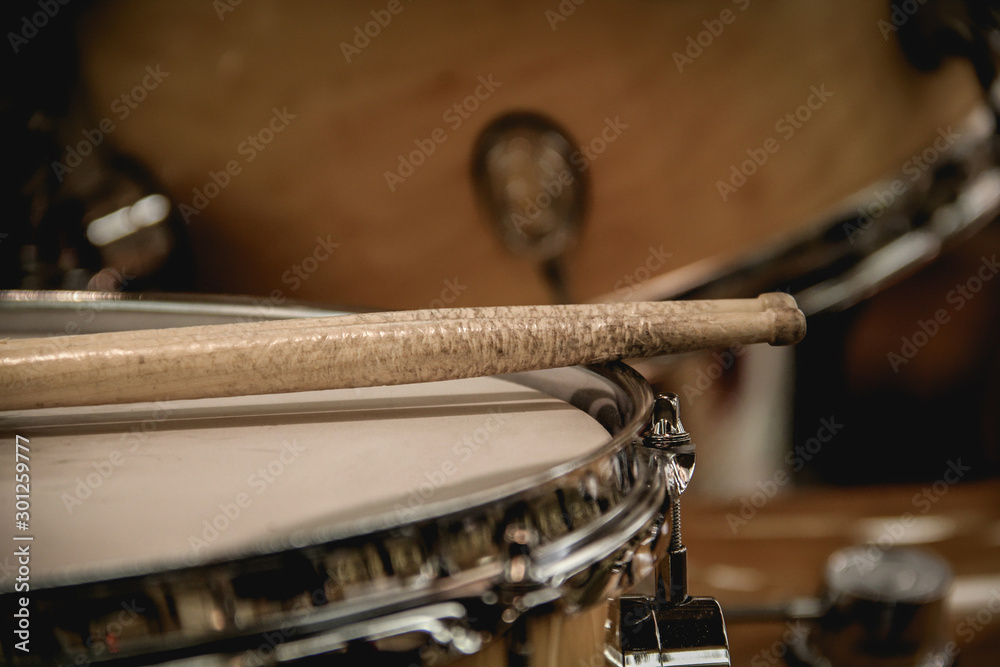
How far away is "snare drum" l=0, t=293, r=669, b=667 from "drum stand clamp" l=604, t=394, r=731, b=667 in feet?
Answer: 0.06

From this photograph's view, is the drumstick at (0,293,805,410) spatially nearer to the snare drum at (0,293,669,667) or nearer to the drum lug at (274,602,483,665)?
the snare drum at (0,293,669,667)

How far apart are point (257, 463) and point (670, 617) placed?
0.25 meters

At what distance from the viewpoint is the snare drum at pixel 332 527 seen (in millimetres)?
243

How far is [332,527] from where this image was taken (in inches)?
10.0

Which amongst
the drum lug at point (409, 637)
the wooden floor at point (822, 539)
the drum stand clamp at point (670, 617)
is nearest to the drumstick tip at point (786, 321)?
the drum stand clamp at point (670, 617)

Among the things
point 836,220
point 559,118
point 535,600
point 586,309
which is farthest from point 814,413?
point 535,600

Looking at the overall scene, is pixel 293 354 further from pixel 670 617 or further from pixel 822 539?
pixel 822 539

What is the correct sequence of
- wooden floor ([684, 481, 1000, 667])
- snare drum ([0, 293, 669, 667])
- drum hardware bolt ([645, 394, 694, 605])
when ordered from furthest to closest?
wooden floor ([684, 481, 1000, 667])
drum hardware bolt ([645, 394, 694, 605])
snare drum ([0, 293, 669, 667])

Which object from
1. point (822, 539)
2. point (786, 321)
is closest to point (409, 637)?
point (786, 321)

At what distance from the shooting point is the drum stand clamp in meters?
0.38

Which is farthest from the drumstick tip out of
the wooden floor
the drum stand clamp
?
the wooden floor

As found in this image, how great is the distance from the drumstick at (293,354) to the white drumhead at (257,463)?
37mm

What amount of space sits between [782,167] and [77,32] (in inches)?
42.1

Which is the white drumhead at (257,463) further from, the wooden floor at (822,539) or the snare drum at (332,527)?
the wooden floor at (822,539)
